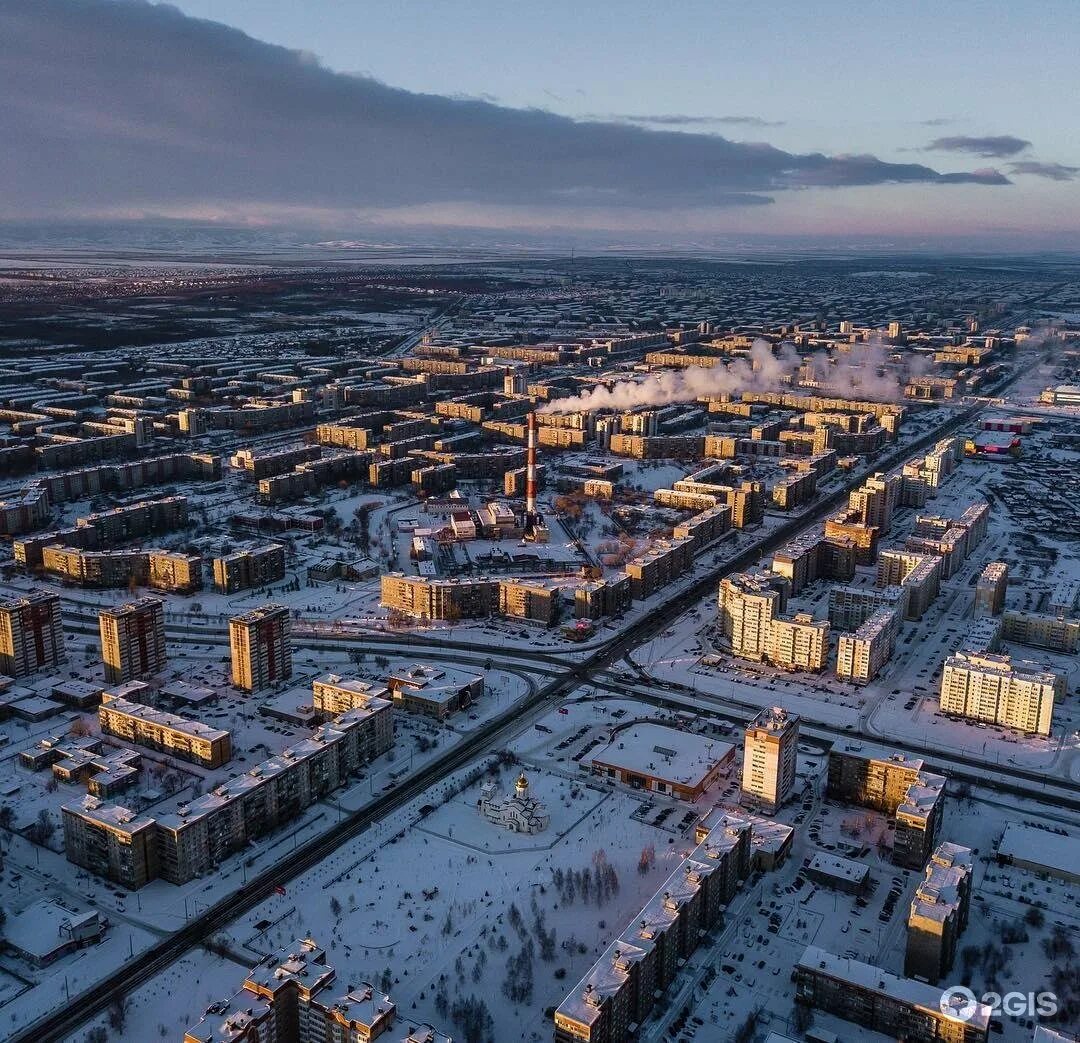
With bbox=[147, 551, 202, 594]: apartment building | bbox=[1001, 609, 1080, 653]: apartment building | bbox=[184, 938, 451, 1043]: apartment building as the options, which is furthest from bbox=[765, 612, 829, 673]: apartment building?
bbox=[147, 551, 202, 594]: apartment building

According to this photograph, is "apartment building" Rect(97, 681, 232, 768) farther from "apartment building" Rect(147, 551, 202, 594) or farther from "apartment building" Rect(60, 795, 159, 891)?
"apartment building" Rect(147, 551, 202, 594)

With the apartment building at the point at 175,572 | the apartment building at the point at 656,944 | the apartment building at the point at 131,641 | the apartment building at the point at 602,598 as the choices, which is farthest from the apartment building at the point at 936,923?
the apartment building at the point at 175,572

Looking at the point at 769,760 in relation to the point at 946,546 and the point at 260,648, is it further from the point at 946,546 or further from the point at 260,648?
the point at 946,546

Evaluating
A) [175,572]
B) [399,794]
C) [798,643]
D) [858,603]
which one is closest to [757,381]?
[858,603]

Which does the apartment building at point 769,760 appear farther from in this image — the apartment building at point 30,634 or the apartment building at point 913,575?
the apartment building at point 30,634

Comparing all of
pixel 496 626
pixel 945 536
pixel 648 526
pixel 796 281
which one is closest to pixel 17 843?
pixel 496 626

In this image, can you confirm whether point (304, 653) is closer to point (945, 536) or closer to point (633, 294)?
point (945, 536)
